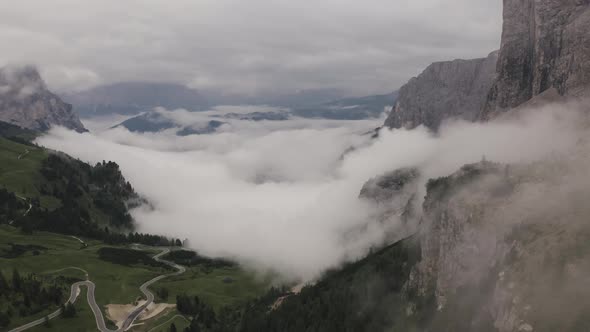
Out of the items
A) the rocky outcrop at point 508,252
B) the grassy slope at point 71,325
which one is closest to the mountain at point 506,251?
the rocky outcrop at point 508,252

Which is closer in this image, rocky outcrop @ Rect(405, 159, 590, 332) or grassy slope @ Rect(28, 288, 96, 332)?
rocky outcrop @ Rect(405, 159, 590, 332)

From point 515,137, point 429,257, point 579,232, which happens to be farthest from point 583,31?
point 579,232

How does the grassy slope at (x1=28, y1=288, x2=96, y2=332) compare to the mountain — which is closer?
the mountain

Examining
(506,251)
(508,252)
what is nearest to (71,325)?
(506,251)

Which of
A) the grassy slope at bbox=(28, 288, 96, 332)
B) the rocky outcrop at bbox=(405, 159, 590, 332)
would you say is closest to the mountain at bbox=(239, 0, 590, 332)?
the rocky outcrop at bbox=(405, 159, 590, 332)

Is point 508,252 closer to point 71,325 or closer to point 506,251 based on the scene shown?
point 506,251

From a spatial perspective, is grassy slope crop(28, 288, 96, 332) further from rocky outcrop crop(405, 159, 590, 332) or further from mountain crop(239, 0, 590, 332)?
rocky outcrop crop(405, 159, 590, 332)

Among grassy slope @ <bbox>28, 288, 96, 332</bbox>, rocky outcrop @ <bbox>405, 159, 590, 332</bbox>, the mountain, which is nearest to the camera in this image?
rocky outcrop @ <bbox>405, 159, 590, 332</bbox>

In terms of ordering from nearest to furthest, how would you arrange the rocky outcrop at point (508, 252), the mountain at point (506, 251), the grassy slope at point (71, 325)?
1. the rocky outcrop at point (508, 252)
2. the mountain at point (506, 251)
3. the grassy slope at point (71, 325)

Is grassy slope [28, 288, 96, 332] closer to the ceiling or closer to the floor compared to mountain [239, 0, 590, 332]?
closer to the floor

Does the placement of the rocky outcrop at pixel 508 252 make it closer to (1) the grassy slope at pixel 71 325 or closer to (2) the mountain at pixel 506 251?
(2) the mountain at pixel 506 251

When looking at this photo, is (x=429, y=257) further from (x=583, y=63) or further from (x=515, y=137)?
(x=583, y=63)

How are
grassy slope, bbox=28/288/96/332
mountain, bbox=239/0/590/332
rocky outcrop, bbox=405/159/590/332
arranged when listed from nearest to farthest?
rocky outcrop, bbox=405/159/590/332 → mountain, bbox=239/0/590/332 → grassy slope, bbox=28/288/96/332
